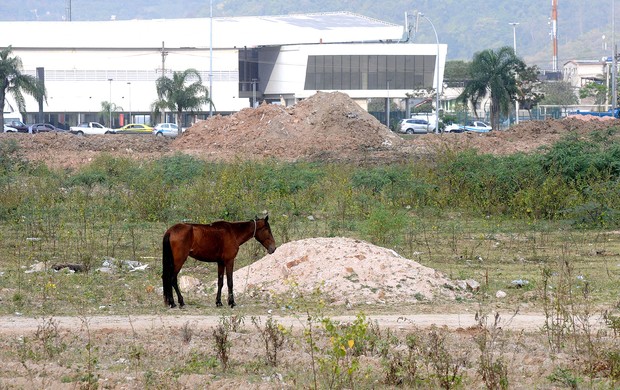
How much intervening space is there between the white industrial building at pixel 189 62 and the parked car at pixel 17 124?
34.3 feet

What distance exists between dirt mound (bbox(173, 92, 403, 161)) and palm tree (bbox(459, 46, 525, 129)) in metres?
15.8

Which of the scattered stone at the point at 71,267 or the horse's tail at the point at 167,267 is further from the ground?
the horse's tail at the point at 167,267

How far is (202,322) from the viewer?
12.5 m

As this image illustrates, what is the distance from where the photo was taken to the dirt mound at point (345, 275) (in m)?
14.7

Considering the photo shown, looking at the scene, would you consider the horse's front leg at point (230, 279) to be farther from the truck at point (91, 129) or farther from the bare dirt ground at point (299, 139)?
the truck at point (91, 129)

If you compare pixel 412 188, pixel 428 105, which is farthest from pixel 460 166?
pixel 428 105

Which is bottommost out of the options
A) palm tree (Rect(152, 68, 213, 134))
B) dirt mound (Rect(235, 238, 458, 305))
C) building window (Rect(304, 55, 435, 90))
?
dirt mound (Rect(235, 238, 458, 305))

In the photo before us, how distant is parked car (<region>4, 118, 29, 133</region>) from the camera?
72.6 meters

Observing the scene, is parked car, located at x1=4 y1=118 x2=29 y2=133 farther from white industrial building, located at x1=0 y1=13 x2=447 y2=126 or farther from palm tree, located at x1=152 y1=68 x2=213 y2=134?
palm tree, located at x1=152 y1=68 x2=213 y2=134

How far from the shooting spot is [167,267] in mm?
13094

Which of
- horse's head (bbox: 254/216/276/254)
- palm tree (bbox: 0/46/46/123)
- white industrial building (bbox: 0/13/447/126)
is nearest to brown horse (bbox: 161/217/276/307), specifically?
horse's head (bbox: 254/216/276/254)

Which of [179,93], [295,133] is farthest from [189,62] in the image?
[295,133]

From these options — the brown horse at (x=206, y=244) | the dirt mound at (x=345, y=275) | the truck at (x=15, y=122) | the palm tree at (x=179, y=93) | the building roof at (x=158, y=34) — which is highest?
the building roof at (x=158, y=34)

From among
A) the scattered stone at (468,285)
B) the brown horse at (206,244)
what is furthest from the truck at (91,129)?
the brown horse at (206,244)
